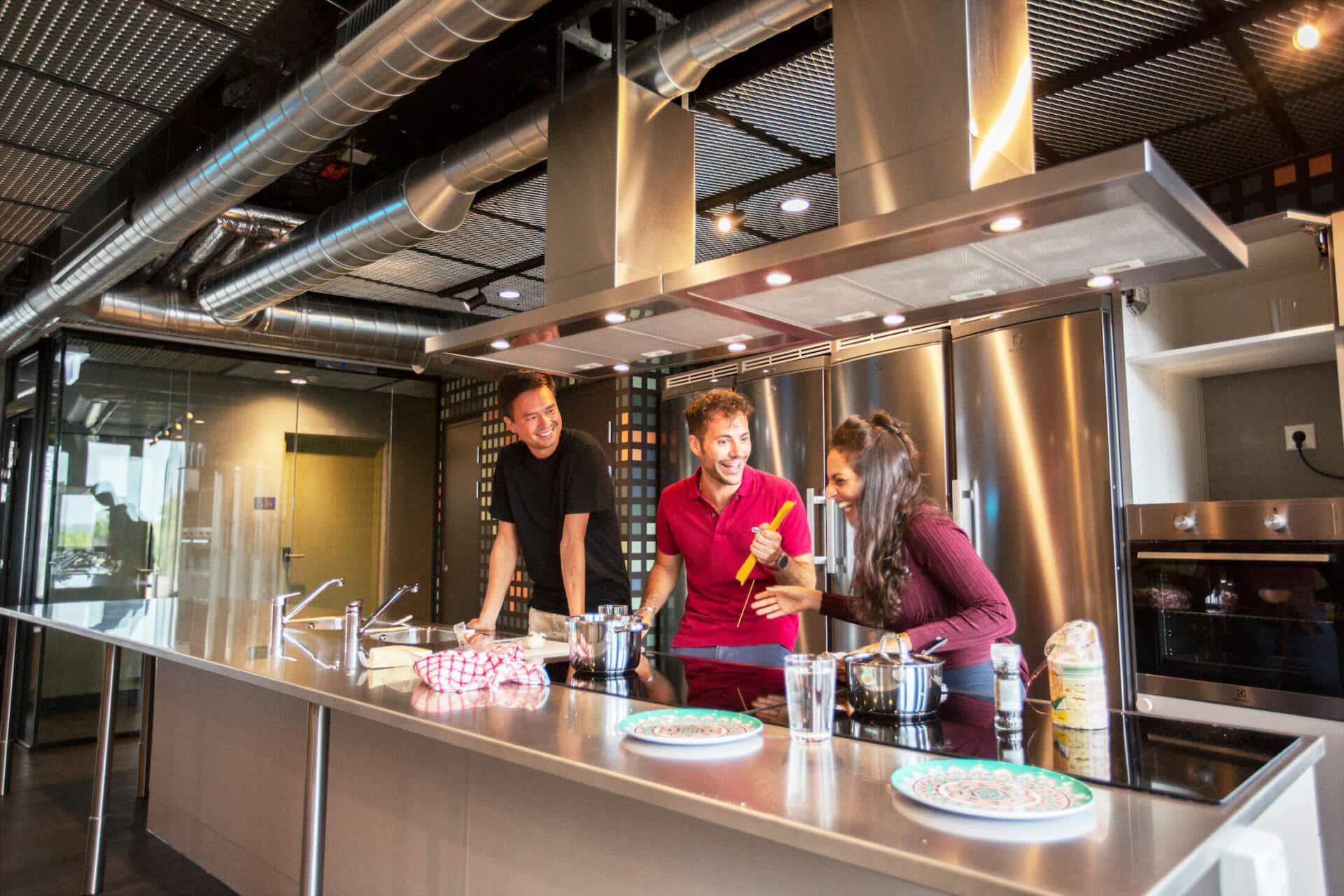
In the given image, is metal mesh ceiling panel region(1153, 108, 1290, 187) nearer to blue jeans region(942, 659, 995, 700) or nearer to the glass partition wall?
blue jeans region(942, 659, 995, 700)

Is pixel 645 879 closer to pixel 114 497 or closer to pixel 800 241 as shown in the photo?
pixel 800 241

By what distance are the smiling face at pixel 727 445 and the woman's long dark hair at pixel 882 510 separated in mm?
577

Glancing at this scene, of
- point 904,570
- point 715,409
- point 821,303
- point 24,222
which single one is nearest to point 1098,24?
point 821,303

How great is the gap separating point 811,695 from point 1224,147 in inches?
125

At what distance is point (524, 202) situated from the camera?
4.06 metres

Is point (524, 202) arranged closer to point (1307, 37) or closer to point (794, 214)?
point (794, 214)

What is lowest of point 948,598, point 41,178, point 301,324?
point 948,598

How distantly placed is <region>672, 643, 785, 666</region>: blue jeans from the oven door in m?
1.55

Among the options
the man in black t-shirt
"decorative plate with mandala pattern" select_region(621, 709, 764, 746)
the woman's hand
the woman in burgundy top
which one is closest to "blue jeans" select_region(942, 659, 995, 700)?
the woman in burgundy top

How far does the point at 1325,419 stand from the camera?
3.41m

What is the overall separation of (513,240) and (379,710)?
10.8 ft

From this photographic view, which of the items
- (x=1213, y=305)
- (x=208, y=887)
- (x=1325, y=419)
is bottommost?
(x=208, y=887)

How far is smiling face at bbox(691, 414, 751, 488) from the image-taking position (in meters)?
2.77

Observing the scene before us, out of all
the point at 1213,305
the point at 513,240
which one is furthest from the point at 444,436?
the point at 1213,305
